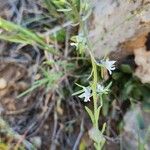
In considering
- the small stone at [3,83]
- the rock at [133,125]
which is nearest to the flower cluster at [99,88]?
the rock at [133,125]

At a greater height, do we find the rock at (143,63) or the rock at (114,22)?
the rock at (114,22)

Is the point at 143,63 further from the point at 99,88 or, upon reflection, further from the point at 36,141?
the point at 99,88

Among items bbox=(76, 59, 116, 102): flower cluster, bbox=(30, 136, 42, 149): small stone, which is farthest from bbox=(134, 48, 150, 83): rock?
bbox=(76, 59, 116, 102): flower cluster

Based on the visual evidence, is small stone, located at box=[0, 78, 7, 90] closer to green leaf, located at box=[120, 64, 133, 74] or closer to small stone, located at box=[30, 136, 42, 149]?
small stone, located at box=[30, 136, 42, 149]

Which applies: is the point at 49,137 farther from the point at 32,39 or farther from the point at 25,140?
the point at 32,39

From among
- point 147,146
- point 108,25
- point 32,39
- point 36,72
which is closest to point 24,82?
point 36,72

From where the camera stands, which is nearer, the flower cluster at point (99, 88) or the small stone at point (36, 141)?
the flower cluster at point (99, 88)

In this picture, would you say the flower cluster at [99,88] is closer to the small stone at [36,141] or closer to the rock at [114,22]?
the rock at [114,22]

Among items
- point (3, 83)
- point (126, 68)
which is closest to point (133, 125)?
point (126, 68)
